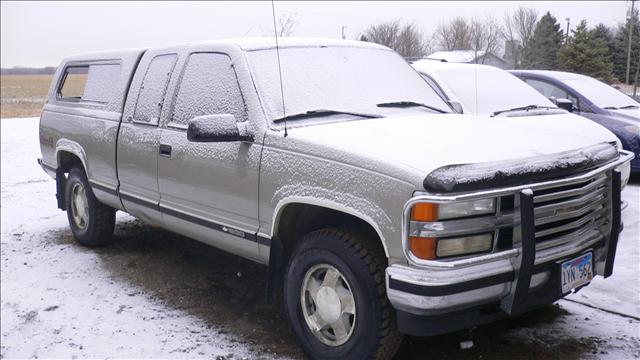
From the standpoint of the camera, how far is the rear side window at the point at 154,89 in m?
4.84

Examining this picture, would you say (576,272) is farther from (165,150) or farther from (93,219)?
(93,219)

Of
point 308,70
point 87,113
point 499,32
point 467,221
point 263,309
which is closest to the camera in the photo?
point 467,221

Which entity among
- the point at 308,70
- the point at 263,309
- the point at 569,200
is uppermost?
the point at 308,70

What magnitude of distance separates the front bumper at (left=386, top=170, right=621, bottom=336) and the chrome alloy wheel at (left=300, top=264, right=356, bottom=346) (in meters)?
0.43

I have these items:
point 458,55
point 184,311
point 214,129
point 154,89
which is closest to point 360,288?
point 214,129

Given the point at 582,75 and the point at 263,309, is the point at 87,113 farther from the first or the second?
the point at 582,75

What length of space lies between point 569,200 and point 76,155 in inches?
184

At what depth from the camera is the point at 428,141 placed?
10.9 feet

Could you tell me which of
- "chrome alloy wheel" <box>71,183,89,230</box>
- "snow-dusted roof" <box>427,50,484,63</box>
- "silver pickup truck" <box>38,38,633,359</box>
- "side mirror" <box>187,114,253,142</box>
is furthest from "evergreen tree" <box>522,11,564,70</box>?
"chrome alloy wheel" <box>71,183,89,230</box>

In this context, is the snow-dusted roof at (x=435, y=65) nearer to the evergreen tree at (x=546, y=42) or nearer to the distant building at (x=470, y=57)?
the distant building at (x=470, y=57)

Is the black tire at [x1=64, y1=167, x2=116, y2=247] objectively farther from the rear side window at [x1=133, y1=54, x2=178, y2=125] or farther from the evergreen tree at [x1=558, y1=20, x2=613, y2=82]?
the evergreen tree at [x1=558, y1=20, x2=613, y2=82]

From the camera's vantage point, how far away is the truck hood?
3076mm

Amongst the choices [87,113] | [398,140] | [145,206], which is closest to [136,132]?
[145,206]

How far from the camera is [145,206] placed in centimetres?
500
